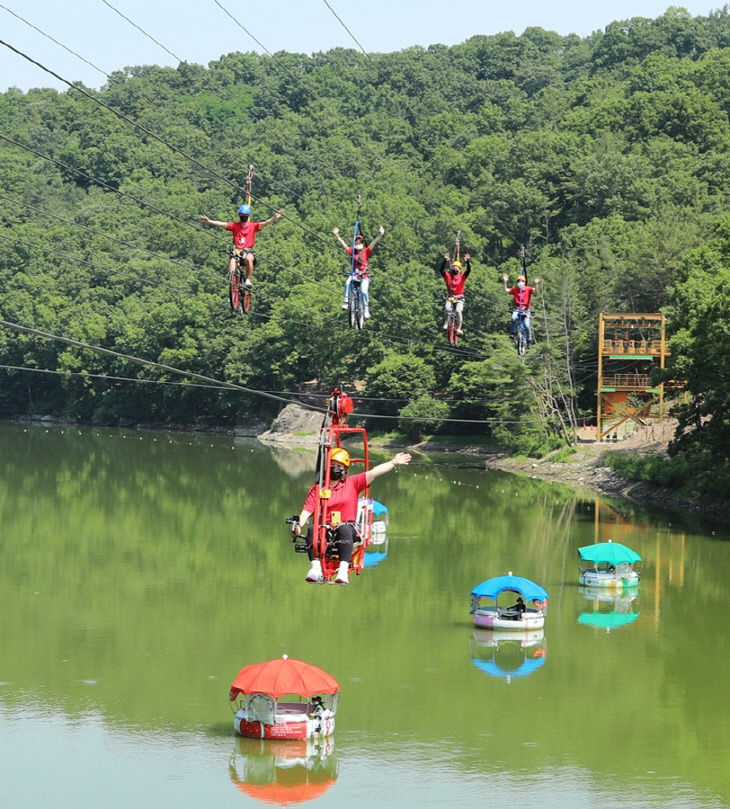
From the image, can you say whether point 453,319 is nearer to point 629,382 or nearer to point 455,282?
point 455,282

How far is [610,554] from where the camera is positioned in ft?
153

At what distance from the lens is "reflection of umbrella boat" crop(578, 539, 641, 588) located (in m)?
46.4

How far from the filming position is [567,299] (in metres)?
86.5

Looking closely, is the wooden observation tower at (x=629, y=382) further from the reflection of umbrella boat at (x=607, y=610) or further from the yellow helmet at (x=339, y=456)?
the yellow helmet at (x=339, y=456)

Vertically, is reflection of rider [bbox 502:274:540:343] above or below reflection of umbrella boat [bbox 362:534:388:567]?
above

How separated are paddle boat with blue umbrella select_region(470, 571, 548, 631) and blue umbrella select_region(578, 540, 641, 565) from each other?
19.9ft

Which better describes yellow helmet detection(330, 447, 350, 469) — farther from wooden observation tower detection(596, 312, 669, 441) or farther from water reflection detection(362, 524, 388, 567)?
wooden observation tower detection(596, 312, 669, 441)

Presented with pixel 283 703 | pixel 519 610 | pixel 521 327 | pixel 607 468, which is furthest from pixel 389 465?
pixel 607 468

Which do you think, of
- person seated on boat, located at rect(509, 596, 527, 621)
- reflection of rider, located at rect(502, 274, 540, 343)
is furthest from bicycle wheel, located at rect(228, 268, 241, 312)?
person seated on boat, located at rect(509, 596, 527, 621)

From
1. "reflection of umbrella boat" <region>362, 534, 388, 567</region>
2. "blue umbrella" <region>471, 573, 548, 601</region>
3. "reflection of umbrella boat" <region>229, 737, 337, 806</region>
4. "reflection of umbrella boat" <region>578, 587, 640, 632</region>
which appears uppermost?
"blue umbrella" <region>471, 573, 548, 601</region>

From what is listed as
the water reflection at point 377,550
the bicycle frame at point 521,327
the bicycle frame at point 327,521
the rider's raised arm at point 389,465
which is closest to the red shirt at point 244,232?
the bicycle frame at point 327,521

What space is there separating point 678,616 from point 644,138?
88150 mm

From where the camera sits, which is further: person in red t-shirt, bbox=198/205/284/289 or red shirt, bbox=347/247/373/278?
red shirt, bbox=347/247/373/278

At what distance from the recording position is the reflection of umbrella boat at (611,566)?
46.4 meters
